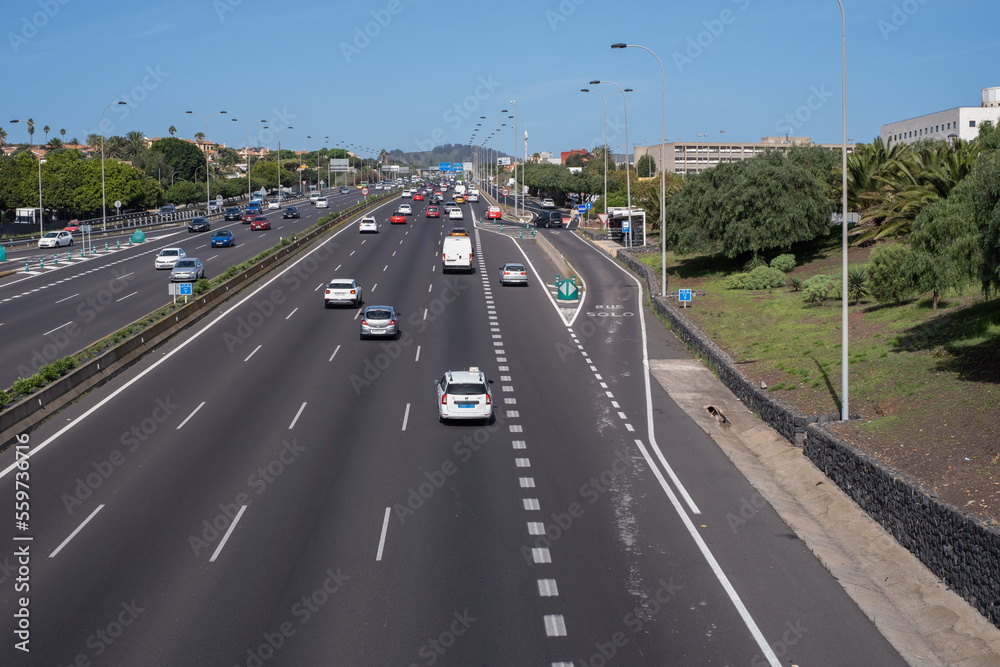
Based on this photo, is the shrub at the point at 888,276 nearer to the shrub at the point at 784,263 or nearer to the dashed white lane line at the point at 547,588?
the shrub at the point at 784,263

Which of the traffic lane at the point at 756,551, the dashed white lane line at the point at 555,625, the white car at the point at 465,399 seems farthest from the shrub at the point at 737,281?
the dashed white lane line at the point at 555,625

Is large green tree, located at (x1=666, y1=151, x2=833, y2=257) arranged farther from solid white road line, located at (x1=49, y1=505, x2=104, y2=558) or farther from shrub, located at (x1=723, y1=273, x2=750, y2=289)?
solid white road line, located at (x1=49, y1=505, x2=104, y2=558)

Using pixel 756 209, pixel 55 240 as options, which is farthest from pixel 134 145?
pixel 756 209

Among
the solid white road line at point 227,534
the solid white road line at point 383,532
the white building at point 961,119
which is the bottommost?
the solid white road line at point 383,532

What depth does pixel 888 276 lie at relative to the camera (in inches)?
1378

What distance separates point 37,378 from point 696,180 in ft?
132

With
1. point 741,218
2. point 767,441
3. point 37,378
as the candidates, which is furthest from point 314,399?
point 741,218

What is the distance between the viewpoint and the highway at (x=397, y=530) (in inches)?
534

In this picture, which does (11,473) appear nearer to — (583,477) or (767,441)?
(583,477)

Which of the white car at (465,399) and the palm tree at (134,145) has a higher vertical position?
the palm tree at (134,145)

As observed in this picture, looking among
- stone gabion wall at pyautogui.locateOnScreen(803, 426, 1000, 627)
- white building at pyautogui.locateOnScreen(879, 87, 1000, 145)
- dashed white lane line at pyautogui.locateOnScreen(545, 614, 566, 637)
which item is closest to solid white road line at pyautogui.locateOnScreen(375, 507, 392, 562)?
dashed white lane line at pyautogui.locateOnScreen(545, 614, 566, 637)

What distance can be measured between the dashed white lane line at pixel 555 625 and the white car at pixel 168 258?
1871 inches

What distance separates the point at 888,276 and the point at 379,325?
20055mm

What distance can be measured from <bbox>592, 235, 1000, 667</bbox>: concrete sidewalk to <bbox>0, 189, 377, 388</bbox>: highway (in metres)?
22.5
